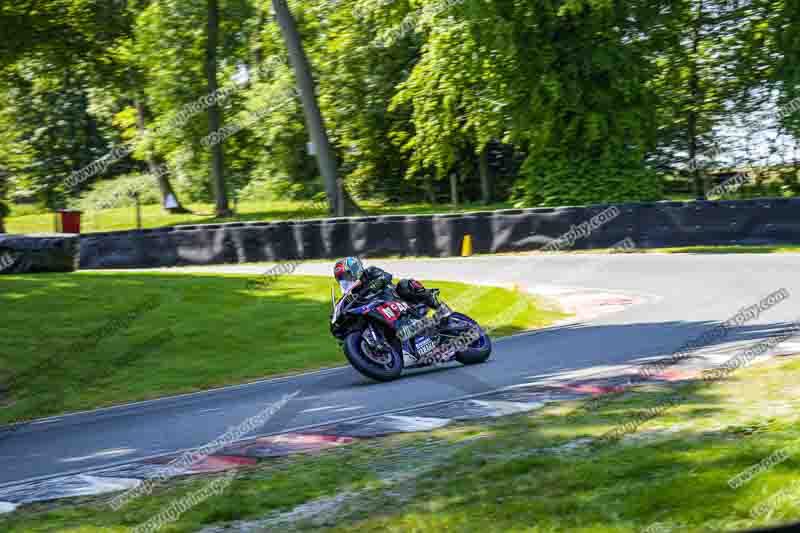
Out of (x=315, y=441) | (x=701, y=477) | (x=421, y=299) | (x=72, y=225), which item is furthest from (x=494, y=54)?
(x=701, y=477)

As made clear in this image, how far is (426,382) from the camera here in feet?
35.8

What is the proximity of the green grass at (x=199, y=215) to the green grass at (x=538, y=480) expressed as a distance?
94.6ft

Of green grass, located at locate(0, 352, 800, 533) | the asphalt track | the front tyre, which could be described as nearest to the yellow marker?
the asphalt track

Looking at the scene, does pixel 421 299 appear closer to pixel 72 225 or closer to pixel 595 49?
pixel 595 49

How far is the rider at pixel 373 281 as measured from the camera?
1102 centimetres

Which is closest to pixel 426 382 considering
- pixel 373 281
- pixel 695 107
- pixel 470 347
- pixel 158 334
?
pixel 470 347

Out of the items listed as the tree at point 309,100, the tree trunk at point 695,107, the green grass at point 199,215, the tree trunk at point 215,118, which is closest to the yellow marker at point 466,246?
the tree at point 309,100

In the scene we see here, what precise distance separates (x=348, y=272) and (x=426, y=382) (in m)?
1.43

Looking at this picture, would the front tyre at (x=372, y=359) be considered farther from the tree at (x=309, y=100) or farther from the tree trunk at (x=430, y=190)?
the tree trunk at (x=430, y=190)

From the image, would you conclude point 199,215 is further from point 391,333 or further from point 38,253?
point 391,333

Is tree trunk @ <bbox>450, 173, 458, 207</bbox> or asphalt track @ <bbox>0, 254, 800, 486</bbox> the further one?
tree trunk @ <bbox>450, 173, 458, 207</bbox>

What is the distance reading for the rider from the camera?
11023 millimetres

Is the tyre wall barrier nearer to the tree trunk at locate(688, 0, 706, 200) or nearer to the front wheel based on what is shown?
the front wheel

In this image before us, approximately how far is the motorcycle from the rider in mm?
65
